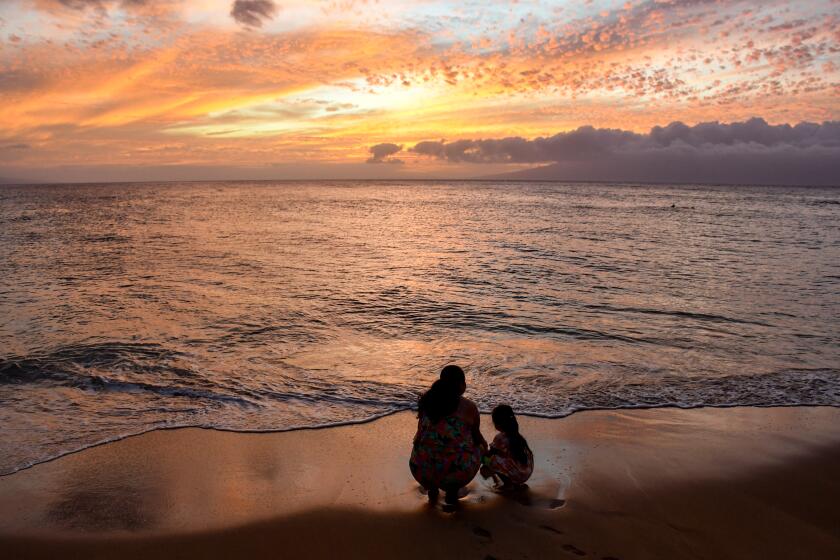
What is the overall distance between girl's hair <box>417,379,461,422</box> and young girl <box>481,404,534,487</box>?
2.70 ft

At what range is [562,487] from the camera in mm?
6078

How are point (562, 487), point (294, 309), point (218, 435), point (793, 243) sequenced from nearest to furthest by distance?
point (562, 487)
point (218, 435)
point (294, 309)
point (793, 243)

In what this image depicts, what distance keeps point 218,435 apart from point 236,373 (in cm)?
281

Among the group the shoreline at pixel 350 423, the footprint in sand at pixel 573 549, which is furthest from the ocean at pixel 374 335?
the footprint in sand at pixel 573 549

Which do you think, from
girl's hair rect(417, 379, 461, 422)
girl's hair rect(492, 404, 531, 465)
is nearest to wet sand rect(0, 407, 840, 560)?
girl's hair rect(492, 404, 531, 465)

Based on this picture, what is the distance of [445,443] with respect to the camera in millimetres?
5703

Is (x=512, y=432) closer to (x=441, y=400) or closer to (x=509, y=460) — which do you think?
(x=509, y=460)

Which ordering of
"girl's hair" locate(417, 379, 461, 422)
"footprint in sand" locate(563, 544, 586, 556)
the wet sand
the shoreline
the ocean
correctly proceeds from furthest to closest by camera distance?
the ocean, the shoreline, "girl's hair" locate(417, 379, 461, 422), the wet sand, "footprint in sand" locate(563, 544, 586, 556)

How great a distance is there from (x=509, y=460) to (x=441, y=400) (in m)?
1.12

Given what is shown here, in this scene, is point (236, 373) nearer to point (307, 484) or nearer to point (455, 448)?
point (307, 484)

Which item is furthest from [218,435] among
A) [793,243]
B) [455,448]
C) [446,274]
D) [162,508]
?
[793,243]

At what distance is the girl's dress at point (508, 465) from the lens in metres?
5.98

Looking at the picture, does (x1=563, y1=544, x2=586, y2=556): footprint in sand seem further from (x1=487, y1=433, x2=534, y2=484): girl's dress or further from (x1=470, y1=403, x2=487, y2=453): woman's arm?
(x1=470, y1=403, x2=487, y2=453): woman's arm

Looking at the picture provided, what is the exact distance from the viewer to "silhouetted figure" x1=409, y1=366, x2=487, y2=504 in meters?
5.66
